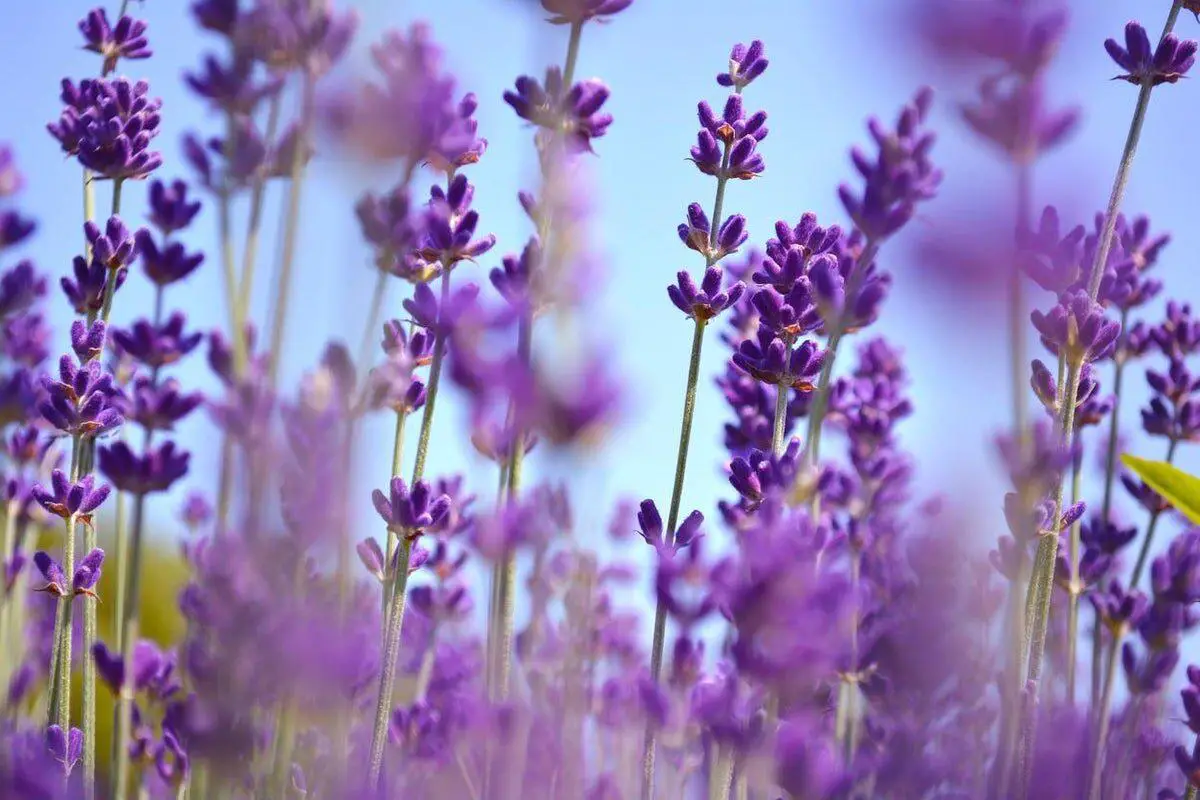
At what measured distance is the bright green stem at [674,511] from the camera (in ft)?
5.00

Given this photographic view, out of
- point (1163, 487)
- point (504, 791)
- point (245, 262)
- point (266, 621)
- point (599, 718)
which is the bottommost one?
point (599, 718)

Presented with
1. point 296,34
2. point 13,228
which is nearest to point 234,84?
point 296,34

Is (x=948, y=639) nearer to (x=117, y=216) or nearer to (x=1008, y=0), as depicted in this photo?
(x=1008, y=0)

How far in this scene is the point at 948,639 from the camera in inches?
43.4

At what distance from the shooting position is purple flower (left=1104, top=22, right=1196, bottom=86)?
1.80 meters

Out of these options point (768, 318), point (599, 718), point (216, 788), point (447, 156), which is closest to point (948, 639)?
point (216, 788)

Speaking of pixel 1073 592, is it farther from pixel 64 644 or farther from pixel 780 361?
pixel 64 644

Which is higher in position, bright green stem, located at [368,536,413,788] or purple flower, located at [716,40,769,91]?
purple flower, located at [716,40,769,91]

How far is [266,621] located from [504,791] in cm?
47

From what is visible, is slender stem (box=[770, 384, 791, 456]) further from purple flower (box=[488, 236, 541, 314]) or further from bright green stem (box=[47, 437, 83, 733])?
bright green stem (box=[47, 437, 83, 733])

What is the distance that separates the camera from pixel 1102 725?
193cm

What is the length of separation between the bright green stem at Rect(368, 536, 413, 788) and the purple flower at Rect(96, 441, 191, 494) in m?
0.43

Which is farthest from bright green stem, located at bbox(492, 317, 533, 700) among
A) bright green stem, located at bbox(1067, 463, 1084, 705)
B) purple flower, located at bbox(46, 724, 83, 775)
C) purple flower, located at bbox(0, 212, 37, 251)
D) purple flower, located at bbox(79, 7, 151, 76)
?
purple flower, located at bbox(0, 212, 37, 251)

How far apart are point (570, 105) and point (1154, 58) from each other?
872mm
